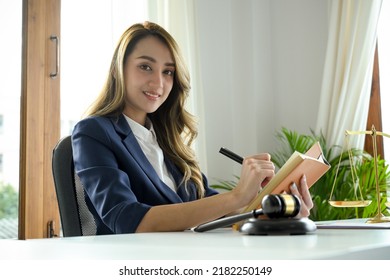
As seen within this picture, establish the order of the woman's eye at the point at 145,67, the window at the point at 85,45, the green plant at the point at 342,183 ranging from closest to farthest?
the woman's eye at the point at 145,67
the window at the point at 85,45
the green plant at the point at 342,183

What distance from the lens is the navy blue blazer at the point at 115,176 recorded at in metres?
1.61

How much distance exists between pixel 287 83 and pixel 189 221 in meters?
3.32

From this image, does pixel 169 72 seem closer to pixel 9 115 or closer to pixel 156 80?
pixel 156 80

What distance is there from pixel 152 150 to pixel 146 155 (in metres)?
0.04

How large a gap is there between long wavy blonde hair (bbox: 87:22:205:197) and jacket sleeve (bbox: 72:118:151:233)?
202 millimetres

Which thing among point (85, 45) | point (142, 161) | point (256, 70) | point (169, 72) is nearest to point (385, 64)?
point (256, 70)

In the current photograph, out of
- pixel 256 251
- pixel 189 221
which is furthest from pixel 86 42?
pixel 256 251

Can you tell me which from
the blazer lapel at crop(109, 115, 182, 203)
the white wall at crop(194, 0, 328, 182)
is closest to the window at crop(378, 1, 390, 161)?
the white wall at crop(194, 0, 328, 182)

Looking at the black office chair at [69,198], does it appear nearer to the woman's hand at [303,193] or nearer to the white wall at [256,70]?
the woman's hand at [303,193]

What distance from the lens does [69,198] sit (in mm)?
1721

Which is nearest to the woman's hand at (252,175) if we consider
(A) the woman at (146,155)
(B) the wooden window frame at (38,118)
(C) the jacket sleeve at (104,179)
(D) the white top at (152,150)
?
(A) the woman at (146,155)

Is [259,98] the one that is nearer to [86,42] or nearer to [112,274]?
[86,42]

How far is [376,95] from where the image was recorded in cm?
428

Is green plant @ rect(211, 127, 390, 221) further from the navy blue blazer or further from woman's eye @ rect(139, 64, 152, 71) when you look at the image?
the navy blue blazer
